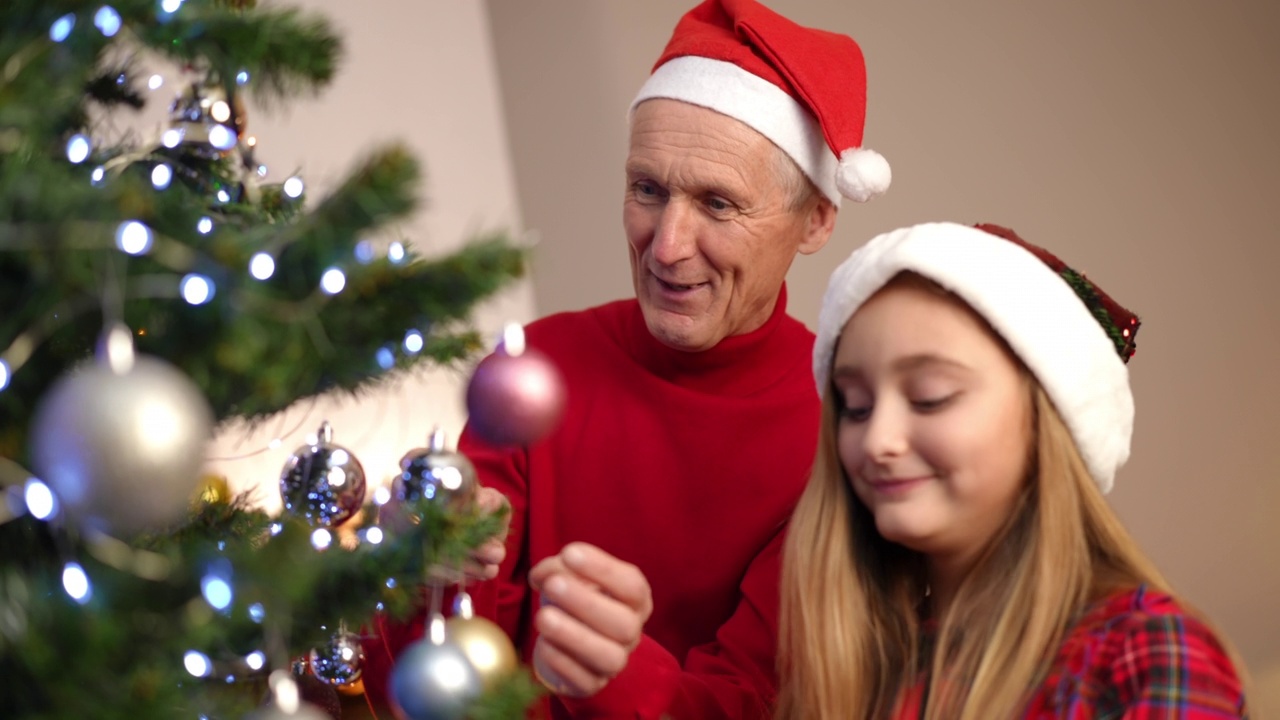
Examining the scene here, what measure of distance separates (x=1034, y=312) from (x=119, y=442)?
2.56 ft

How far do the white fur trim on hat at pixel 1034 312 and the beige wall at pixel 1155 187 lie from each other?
1209 millimetres

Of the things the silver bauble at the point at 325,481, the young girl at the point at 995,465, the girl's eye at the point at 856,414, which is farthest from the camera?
the silver bauble at the point at 325,481

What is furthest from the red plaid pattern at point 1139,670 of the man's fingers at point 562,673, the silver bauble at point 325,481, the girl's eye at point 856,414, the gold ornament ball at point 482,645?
the silver bauble at point 325,481

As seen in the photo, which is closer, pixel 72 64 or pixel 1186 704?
pixel 72 64

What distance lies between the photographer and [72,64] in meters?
0.60

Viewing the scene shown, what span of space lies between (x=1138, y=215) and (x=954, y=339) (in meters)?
1.36

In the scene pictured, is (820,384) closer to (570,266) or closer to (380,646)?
(380,646)

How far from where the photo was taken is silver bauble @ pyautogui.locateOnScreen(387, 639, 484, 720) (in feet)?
2.27

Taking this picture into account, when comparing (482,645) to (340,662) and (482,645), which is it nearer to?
(482,645)

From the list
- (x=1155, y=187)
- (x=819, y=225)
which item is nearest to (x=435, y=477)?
(x=819, y=225)

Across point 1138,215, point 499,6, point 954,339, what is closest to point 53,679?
point 954,339

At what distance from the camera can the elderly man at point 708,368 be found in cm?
147

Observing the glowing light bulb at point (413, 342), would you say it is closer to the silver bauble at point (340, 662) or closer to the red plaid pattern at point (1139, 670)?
the red plaid pattern at point (1139, 670)

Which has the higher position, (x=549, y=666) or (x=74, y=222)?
(x=74, y=222)
